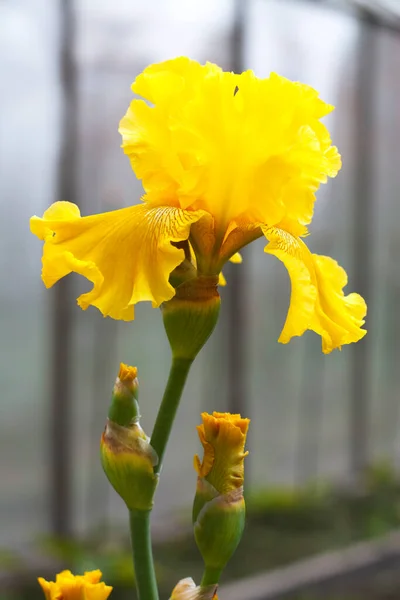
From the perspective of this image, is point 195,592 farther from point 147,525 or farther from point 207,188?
point 207,188

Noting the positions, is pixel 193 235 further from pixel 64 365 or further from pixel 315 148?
pixel 64 365

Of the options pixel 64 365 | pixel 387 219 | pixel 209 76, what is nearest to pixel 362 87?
pixel 387 219

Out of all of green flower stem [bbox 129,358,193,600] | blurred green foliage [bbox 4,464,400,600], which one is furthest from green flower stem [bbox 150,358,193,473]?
blurred green foliage [bbox 4,464,400,600]

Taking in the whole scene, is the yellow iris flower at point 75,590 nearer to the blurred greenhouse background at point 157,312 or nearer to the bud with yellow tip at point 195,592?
the bud with yellow tip at point 195,592

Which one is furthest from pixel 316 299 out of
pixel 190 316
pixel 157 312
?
pixel 157 312

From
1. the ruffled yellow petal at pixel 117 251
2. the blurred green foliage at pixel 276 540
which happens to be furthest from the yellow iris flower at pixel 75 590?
the blurred green foliage at pixel 276 540

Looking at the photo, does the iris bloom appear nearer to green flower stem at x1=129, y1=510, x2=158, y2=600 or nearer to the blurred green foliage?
green flower stem at x1=129, y1=510, x2=158, y2=600
